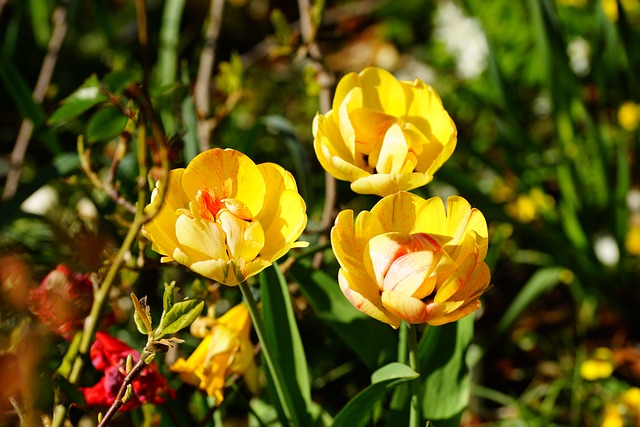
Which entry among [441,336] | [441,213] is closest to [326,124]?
[441,213]

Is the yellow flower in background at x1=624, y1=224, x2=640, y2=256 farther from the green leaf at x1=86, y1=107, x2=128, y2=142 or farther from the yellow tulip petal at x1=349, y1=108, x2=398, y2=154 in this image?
the green leaf at x1=86, y1=107, x2=128, y2=142

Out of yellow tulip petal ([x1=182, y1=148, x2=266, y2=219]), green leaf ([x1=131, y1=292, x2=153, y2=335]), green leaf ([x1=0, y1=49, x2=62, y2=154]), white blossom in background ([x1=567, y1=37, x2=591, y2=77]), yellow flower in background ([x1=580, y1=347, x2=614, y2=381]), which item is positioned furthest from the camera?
white blossom in background ([x1=567, y1=37, x2=591, y2=77])

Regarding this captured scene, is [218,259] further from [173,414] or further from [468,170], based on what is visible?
[468,170]

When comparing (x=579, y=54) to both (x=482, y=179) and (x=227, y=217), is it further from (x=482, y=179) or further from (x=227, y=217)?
(x=227, y=217)

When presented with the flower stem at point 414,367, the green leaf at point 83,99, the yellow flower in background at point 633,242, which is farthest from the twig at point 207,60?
the yellow flower in background at point 633,242

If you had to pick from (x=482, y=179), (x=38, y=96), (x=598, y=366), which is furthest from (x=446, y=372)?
(x=482, y=179)

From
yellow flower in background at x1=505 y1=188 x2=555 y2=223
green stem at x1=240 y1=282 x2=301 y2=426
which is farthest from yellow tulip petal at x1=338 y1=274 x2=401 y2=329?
yellow flower in background at x1=505 y1=188 x2=555 y2=223

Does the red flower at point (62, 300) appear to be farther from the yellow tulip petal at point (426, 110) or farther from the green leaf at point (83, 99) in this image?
the yellow tulip petal at point (426, 110)
